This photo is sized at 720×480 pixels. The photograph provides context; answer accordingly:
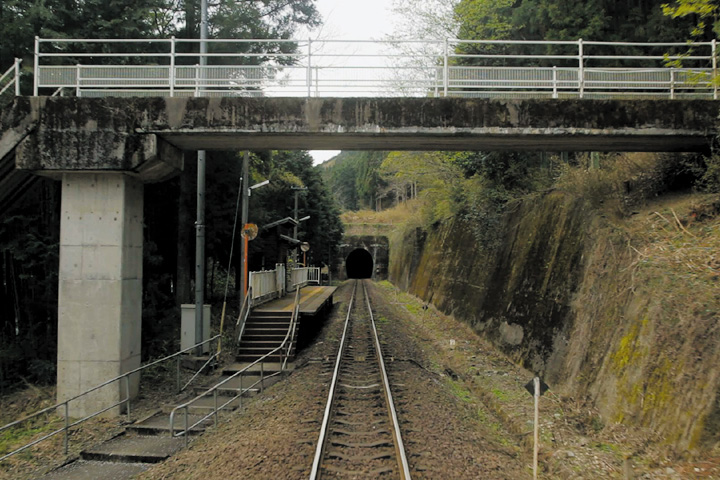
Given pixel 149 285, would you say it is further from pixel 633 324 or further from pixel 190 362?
pixel 633 324

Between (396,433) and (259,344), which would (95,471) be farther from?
(259,344)

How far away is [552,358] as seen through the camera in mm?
10312

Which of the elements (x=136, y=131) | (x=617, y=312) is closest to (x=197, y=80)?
(x=136, y=131)

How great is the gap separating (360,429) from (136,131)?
22.5ft

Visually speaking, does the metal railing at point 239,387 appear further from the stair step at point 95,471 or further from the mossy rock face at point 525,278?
the mossy rock face at point 525,278

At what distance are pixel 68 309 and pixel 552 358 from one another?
379 inches

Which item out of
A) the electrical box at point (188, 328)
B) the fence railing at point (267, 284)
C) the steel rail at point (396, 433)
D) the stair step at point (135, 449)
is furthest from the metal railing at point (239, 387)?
the steel rail at point (396, 433)

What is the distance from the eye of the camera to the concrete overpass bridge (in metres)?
9.48

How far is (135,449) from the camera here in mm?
7699

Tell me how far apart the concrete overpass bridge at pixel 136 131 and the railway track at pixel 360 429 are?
4.46m

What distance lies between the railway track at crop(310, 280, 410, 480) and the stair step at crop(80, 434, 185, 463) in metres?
2.42

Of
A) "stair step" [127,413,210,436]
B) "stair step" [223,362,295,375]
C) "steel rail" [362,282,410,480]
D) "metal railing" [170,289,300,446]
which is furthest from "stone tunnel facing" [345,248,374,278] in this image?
"stair step" [127,413,210,436]

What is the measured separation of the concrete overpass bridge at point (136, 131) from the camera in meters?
9.48

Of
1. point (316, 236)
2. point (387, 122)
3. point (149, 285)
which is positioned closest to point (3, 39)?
point (149, 285)
